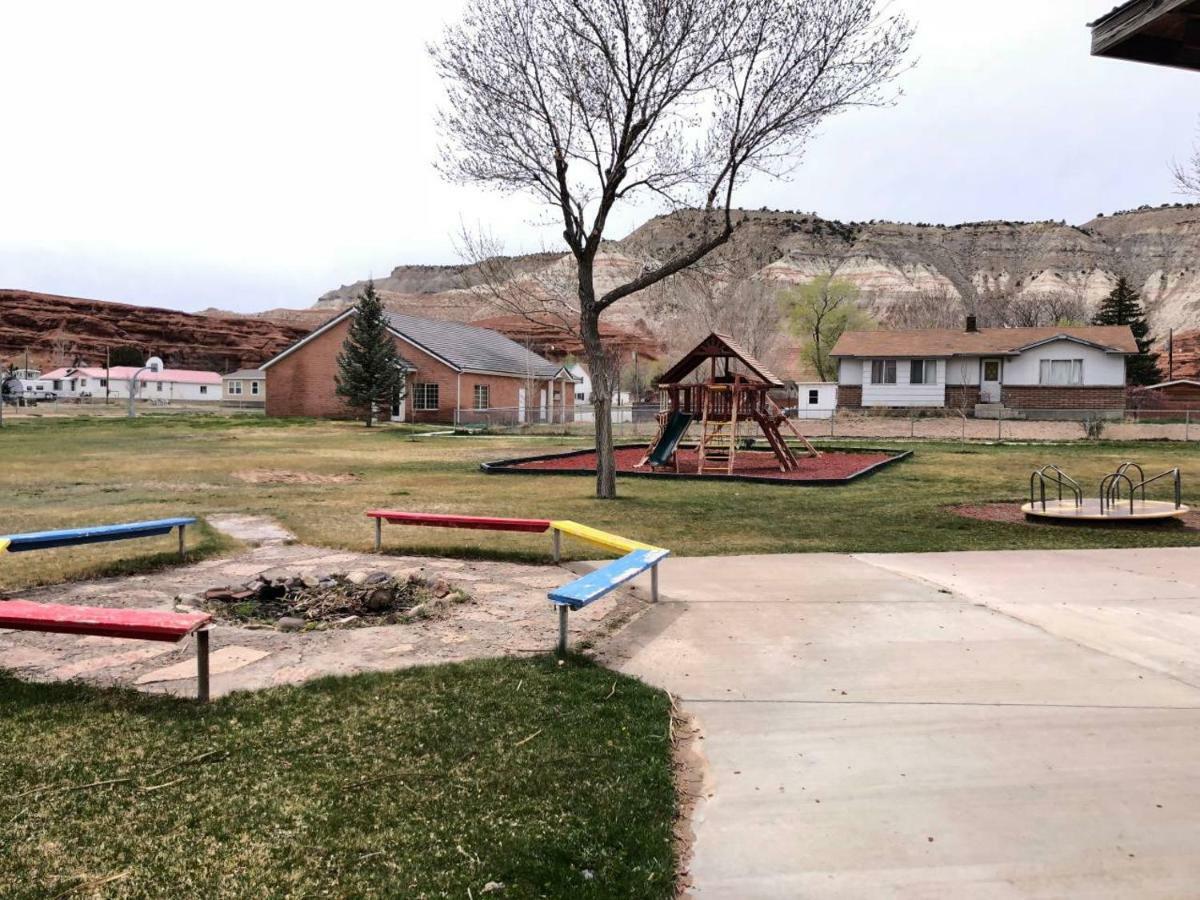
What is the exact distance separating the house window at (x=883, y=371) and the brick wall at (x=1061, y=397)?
5834 mm

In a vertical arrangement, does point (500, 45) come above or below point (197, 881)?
above

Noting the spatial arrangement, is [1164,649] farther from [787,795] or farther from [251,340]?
[251,340]

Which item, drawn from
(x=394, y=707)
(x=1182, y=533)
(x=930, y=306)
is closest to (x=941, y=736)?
(x=394, y=707)

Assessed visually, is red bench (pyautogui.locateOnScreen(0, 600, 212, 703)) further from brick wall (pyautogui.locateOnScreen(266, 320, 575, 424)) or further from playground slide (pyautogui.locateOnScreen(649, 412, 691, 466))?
brick wall (pyautogui.locateOnScreen(266, 320, 575, 424))

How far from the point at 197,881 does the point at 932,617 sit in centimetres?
508

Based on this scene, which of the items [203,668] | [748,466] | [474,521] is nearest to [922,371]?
[748,466]


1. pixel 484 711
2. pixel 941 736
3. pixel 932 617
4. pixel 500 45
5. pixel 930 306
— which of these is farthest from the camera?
pixel 930 306

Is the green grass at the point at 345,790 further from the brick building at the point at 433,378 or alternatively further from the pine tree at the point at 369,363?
the pine tree at the point at 369,363

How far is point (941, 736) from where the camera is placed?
12.9 ft

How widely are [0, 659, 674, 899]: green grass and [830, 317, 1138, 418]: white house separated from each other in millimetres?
43764

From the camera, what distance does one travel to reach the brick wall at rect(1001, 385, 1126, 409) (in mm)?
43406

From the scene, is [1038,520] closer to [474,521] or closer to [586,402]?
[474,521]

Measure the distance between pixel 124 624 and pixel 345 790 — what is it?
179 cm

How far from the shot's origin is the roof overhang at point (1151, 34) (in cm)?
244
